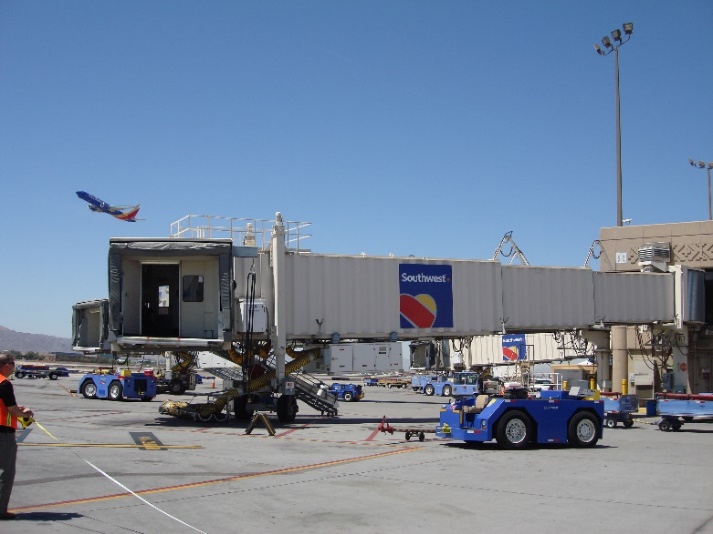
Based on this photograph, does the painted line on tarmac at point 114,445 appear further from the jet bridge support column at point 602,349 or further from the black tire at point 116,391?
the jet bridge support column at point 602,349

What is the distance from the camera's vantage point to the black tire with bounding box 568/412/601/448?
2080cm

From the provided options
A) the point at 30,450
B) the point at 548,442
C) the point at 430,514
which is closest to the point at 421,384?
the point at 548,442

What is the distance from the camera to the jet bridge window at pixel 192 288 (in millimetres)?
28828

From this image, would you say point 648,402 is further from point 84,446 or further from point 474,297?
point 84,446

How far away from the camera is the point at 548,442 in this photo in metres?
20.6

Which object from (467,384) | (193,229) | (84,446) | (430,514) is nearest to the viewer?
(430,514)

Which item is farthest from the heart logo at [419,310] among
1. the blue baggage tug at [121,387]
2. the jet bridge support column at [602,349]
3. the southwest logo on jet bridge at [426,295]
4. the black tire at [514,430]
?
the blue baggage tug at [121,387]

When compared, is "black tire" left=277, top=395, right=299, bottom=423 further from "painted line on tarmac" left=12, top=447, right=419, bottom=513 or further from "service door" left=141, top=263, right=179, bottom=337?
"painted line on tarmac" left=12, top=447, right=419, bottom=513

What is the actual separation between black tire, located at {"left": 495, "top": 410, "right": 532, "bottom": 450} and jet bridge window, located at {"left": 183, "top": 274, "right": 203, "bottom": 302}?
13302 millimetres

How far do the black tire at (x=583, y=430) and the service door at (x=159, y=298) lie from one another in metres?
15.5

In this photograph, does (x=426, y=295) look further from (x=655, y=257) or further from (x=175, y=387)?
(x=175, y=387)

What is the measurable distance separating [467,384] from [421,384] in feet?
27.2

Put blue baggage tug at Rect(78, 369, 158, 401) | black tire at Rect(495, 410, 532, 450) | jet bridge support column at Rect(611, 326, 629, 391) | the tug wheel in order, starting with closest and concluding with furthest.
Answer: black tire at Rect(495, 410, 532, 450) → jet bridge support column at Rect(611, 326, 629, 391) → blue baggage tug at Rect(78, 369, 158, 401) → the tug wheel

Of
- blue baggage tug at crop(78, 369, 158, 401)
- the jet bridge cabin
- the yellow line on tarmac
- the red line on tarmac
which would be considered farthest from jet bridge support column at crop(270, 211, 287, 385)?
blue baggage tug at crop(78, 369, 158, 401)
